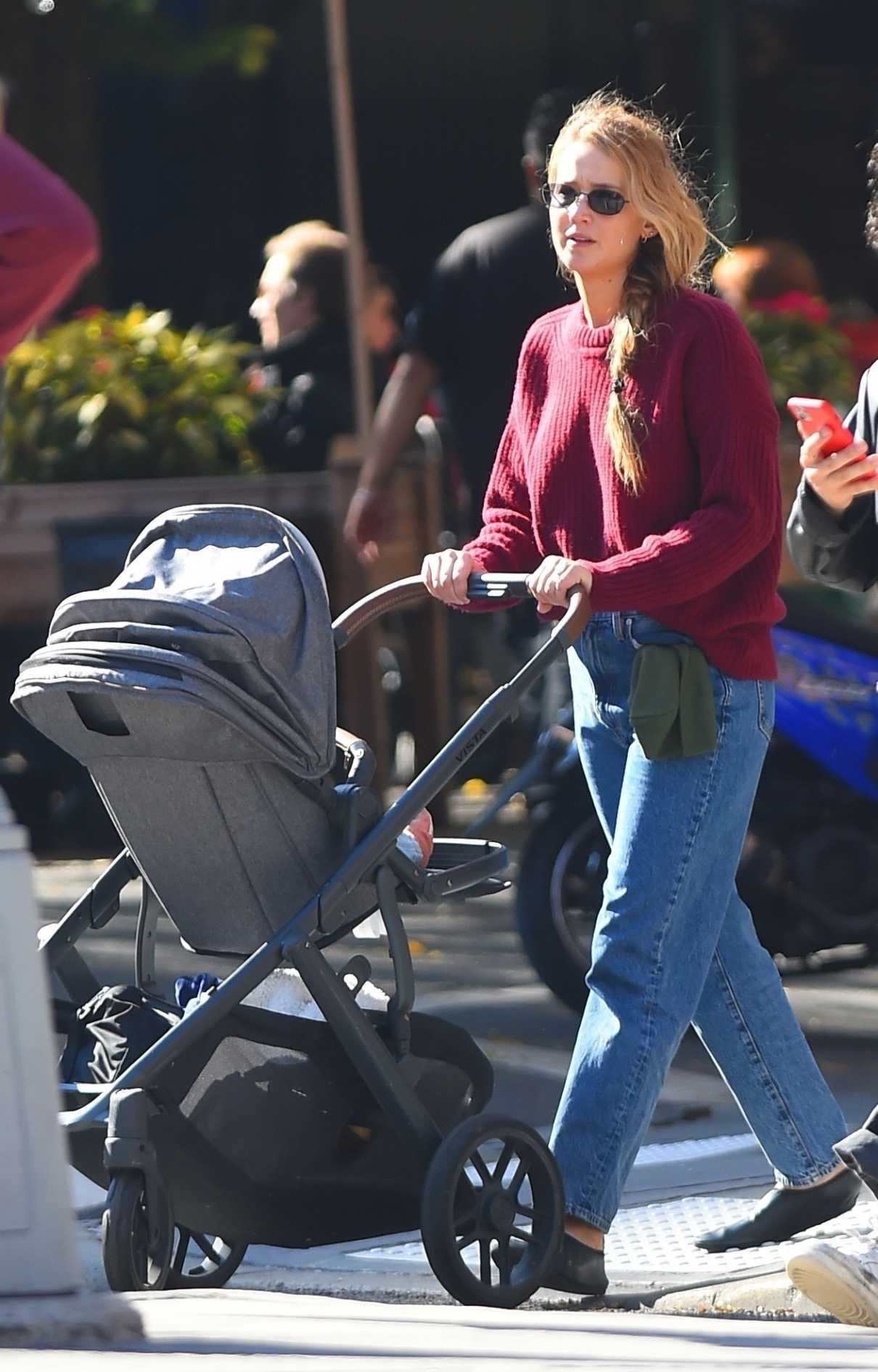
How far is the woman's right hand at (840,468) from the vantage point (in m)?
4.19

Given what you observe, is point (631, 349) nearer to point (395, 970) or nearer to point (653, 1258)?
point (395, 970)

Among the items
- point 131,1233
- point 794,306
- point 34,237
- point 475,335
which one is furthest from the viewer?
point 794,306

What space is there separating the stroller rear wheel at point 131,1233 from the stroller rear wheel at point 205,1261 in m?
0.17

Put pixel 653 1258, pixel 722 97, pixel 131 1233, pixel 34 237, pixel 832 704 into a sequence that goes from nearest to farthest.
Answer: pixel 34 237 → pixel 131 1233 → pixel 653 1258 → pixel 832 704 → pixel 722 97

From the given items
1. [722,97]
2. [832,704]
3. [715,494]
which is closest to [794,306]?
[722,97]

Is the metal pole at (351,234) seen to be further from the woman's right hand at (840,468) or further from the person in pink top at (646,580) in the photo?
the woman's right hand at (840,468)

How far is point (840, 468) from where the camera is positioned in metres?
4.20

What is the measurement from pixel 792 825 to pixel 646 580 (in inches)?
104

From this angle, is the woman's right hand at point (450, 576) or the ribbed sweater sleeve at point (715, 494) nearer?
the ribbed sweater sleeve at point (715, 494)

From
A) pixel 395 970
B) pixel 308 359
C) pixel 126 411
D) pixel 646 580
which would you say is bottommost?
pixel 126 411

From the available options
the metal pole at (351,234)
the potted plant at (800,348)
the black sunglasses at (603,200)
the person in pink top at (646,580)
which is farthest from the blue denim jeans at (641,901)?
the potted plant at (800,348)

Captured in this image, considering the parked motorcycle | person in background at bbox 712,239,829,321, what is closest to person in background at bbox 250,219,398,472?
person in background at bbox 712,239,829,321

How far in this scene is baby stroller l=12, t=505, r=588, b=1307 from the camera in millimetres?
4156

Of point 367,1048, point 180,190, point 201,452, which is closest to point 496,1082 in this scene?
point 367,1048
